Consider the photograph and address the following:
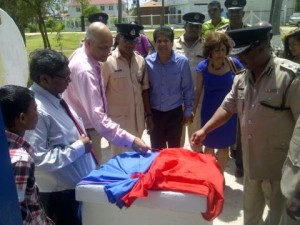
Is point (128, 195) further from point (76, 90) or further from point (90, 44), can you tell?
point (90, 44)

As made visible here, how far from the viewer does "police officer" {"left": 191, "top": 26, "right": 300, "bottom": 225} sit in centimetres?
241

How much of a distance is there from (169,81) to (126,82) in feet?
1.59

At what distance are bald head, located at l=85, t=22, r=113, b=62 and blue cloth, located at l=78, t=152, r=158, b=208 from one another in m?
A: 0.87

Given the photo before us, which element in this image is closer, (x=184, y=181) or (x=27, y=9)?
(x=184, y=181)

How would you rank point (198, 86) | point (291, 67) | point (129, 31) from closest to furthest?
point (291, 67), point (129, 31), point (198, 86)

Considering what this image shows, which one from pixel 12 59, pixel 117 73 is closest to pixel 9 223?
pixel 12 59

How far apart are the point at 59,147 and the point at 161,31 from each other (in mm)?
2104

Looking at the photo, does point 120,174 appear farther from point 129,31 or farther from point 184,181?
point 129,31

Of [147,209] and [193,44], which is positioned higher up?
[193,44]

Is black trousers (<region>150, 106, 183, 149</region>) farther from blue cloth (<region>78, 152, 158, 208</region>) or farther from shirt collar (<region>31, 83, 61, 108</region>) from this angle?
shirt collar (<region>31, 83, 61, 108</region>)

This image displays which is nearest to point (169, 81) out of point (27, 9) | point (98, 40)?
point (98, 40)

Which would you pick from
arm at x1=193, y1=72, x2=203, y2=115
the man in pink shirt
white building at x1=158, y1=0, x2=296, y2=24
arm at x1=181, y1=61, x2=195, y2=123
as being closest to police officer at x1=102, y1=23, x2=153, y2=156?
arm at x1=181, y1=61, x2=195, y2=123

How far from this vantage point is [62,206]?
7.63 ft

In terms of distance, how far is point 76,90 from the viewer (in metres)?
2.72
